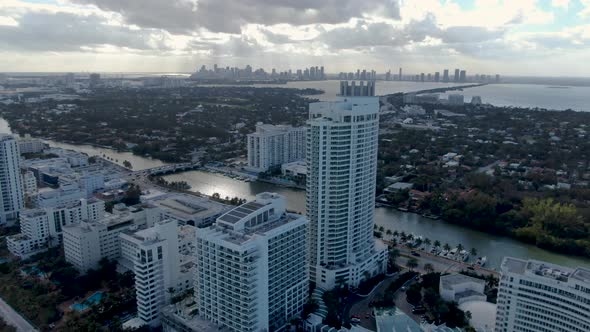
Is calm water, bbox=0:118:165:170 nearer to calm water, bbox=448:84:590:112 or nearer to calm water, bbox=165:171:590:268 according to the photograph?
calm water, bbox=165:171:590:268

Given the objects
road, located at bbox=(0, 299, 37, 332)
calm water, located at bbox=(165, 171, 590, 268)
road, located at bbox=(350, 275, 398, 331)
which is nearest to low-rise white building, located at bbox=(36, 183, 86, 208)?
calm water, located at bbox=(165, 171, 590, 268)

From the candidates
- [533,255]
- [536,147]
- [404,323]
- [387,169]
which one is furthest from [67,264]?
[536,147]

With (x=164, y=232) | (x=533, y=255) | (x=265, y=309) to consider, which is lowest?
(x=533, y=255)

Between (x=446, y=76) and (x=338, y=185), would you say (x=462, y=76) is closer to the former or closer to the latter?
(x=446, y=76)

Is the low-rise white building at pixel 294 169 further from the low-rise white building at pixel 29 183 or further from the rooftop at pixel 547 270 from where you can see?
the rooftop at pixel 547 270

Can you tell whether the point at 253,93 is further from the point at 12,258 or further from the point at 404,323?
the point at 404,323
